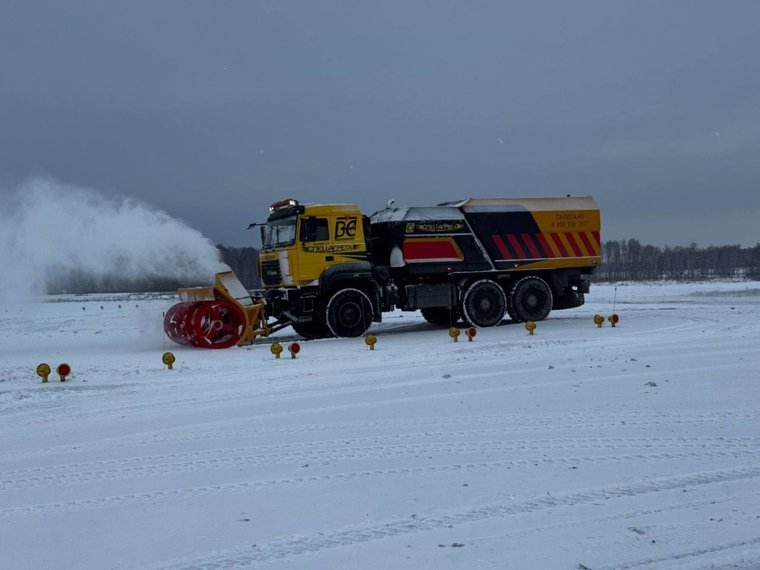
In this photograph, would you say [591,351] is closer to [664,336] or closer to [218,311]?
[664,336]

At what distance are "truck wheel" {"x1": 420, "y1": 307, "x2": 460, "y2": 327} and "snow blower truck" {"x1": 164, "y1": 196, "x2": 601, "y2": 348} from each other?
0.05 metres

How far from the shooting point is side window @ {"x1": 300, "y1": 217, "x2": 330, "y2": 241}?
57.4ft

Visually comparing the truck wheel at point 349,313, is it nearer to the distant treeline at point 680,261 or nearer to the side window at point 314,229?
the side window at point 314,229

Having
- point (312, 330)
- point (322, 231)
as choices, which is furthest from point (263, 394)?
point (312, 330)

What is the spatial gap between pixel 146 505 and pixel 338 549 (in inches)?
67.2

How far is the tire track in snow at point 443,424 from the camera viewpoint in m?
7.19

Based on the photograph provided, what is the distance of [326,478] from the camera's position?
588 centimetres

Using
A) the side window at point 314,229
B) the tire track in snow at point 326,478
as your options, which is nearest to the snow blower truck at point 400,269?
the side window at point 314,229

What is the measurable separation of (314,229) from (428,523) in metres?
13.2

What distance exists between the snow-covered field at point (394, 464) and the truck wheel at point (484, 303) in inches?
265

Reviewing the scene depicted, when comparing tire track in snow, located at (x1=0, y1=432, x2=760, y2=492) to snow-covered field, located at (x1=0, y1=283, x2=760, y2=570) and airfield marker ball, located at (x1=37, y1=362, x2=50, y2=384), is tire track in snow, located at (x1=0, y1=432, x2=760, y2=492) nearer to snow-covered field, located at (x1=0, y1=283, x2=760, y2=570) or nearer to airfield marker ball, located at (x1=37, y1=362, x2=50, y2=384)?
snow-covered field, located at (x1=0, y1=283, x2=760, y2=570)

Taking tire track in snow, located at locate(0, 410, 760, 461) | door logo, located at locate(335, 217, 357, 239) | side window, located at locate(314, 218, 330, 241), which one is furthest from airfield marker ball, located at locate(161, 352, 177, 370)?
door logo, located at locate(335, 217, 357, 239)

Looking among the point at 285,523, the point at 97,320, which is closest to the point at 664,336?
the point at 285,523

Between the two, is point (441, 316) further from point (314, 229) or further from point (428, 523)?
point (428, 523)
